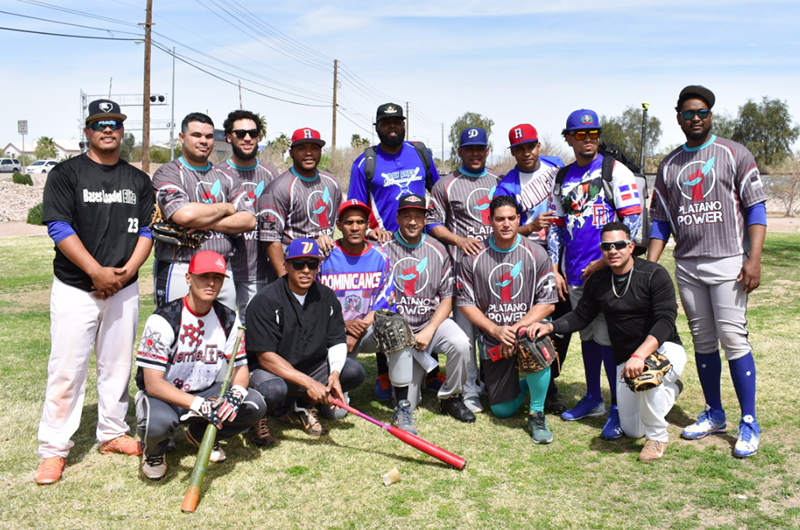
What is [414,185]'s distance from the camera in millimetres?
6336

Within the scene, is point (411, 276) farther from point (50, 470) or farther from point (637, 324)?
point (50, 470)

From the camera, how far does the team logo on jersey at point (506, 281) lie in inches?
218

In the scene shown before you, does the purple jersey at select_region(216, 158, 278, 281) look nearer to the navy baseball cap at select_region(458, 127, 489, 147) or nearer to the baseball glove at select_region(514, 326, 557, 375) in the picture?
the navy baseball cap at select_region(458, 127, 489, 147)

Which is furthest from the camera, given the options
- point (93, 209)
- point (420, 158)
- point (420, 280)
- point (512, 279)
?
point (420, 158)

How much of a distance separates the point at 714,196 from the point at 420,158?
2.77 m


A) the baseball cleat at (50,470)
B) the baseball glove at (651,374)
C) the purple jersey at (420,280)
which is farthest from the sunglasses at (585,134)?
the baseball cleat at (50,470)

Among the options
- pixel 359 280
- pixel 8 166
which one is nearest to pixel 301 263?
pixel 359 280

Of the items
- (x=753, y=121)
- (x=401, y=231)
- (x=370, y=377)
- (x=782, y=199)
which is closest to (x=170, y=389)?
(x=401, y=231)

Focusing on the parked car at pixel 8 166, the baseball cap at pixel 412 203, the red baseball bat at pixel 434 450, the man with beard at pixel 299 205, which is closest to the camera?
the red baseball bat at pixel 434 450

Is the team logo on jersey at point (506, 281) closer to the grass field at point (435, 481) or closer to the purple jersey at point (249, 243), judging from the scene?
the grass field at point (435, 481)

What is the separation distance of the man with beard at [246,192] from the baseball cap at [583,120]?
279 cm

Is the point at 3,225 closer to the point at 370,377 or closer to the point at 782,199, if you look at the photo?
the point at 370,377

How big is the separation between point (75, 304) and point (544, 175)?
4094 mm

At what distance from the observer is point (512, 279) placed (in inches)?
218
